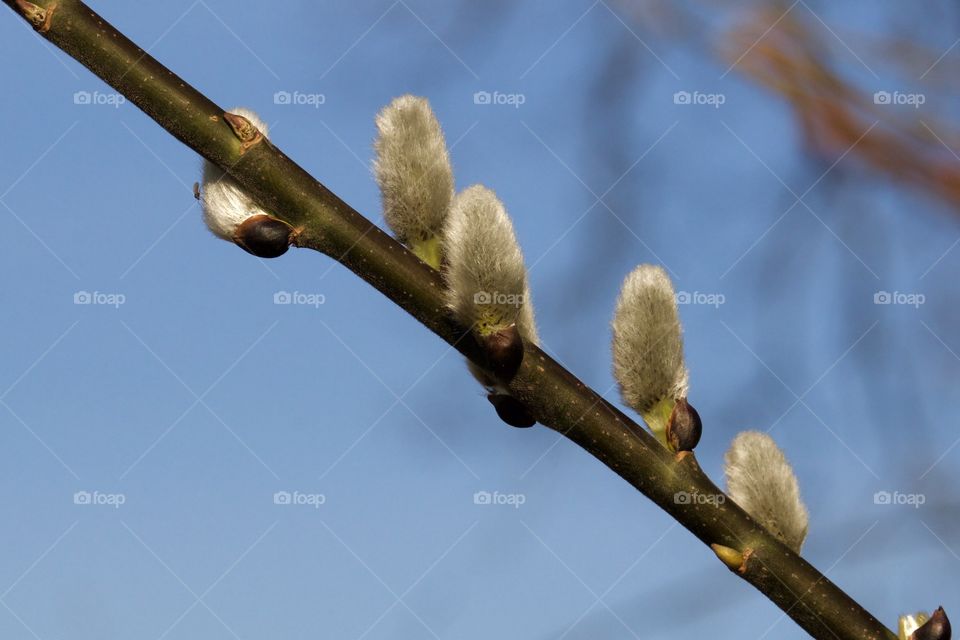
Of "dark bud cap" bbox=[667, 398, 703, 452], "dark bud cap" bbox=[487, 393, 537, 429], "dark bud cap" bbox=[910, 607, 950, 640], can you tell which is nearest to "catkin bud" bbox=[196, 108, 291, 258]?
"dark bud cap" bbox=[487, 393, 537, 429]

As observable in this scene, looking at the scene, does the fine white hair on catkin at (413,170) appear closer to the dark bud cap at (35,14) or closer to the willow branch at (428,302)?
the willow branch at (428,302)

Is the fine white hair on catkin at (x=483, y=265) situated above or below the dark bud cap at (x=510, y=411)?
above

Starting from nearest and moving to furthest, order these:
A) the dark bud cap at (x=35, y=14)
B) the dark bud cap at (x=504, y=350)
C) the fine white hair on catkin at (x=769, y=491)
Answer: the dark bud cap at (x=35, y=14) < the dark bud cap at (x=504, y=350) < the fine white hair on catkin at (x=769, y=491)

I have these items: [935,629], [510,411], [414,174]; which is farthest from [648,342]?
[935,629]

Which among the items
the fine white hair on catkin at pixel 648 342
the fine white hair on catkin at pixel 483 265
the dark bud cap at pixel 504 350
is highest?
the fine white hair on catkin at pixel 648 342

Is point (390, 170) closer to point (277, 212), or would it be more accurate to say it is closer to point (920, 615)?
point (277, 212)

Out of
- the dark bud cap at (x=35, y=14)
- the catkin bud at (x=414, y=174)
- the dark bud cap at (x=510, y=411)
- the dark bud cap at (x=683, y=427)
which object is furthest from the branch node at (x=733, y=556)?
the dark bud cap at (x=35, y=14)

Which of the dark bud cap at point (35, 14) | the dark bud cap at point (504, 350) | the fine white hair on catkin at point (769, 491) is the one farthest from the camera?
the fine white hair on catkin at point (769, 491)

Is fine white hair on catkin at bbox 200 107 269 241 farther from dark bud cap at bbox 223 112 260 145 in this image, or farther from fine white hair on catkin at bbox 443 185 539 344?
fine white hair on catkin at bbox 443 185 539 344
